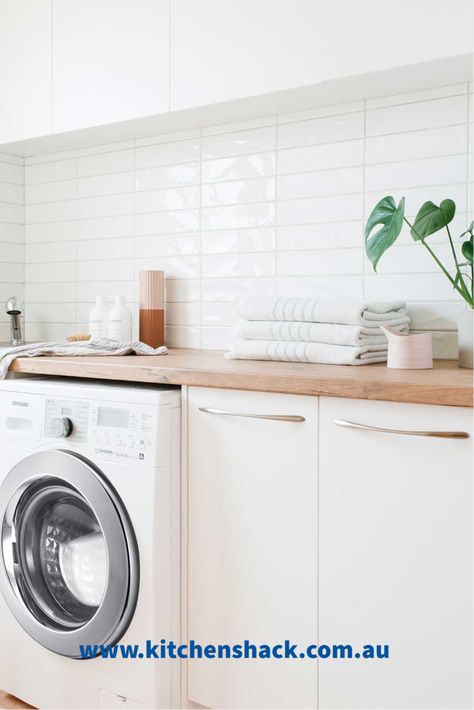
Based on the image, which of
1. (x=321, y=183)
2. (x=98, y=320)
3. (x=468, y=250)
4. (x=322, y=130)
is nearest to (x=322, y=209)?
(x=321, y=183)

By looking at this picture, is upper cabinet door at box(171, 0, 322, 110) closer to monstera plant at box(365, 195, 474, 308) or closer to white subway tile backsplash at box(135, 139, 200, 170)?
white subway tile backsplash at box(135, 139, 200, 170)

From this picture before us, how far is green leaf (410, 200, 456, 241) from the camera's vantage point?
1633 mm

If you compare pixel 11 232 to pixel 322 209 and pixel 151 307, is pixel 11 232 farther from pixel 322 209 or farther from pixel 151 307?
pixel 322 209

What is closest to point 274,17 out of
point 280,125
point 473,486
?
point 280,125

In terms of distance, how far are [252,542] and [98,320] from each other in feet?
3.96

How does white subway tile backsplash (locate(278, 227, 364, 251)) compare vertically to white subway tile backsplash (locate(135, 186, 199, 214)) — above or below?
below

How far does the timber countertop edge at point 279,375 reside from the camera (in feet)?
4.30

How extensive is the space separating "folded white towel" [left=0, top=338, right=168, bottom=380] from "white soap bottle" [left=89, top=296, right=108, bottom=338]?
0.41 meters

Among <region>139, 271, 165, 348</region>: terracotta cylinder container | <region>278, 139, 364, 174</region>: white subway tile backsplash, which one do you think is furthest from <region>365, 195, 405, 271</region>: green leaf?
<region>139, 271, 165, 348</region>: terracotta cylinder container

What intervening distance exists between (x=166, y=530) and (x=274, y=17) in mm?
1390

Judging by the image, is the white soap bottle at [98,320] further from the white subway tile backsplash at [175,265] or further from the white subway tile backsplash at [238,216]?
the white subway tile backsplash at [238,216]

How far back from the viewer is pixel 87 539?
1786mm

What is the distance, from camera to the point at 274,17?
1.93 m

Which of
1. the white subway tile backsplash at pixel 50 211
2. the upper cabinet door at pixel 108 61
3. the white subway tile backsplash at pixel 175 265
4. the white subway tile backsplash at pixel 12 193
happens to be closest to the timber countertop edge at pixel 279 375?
the white subway tile backsplash at pixel 175 265
